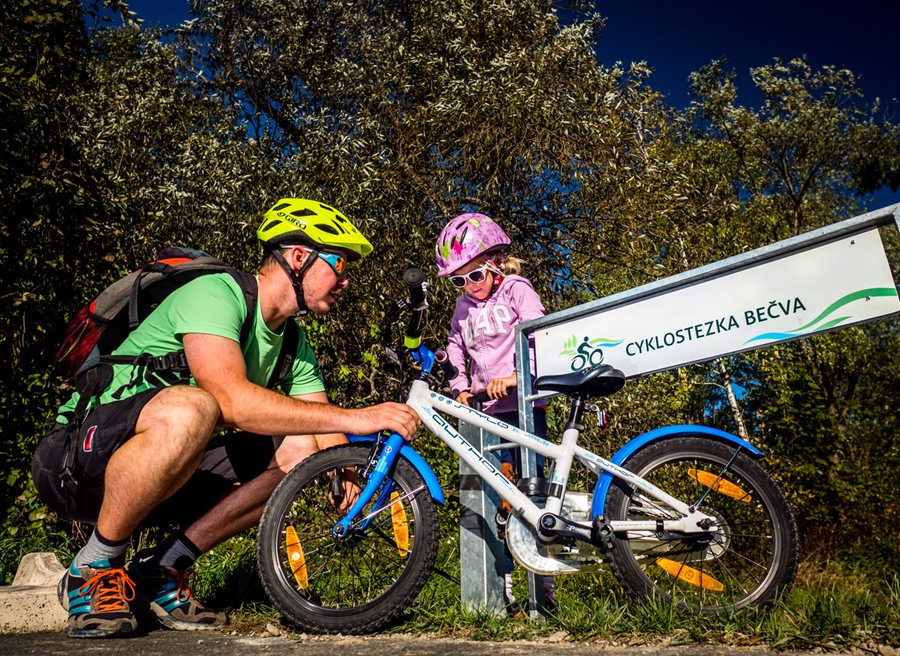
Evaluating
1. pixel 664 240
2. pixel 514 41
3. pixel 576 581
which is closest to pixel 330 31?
Answer: pixel 514 41

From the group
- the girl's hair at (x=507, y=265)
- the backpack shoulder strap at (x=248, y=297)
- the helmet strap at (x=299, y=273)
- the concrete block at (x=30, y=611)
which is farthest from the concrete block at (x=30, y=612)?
the girl's hair at (x=507, y=265)

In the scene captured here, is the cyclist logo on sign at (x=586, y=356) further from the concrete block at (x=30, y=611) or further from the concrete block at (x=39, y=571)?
the concrete block at (x=39, y=571)

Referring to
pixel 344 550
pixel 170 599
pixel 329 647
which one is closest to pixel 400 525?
pixel 344 550

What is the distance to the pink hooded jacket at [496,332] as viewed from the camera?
399cm

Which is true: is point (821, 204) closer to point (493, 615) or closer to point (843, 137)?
point (843, 137)

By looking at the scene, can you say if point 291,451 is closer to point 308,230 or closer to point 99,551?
point 99,551

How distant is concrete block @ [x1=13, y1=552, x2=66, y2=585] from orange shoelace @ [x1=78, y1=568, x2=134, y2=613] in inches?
45.6

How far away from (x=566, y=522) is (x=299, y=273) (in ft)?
5.36

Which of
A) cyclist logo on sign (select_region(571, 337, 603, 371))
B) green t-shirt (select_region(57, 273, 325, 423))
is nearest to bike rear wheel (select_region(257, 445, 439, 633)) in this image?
green t-shirt (select_region(57, 273, 325, 423))

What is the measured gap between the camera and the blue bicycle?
2.80 meters

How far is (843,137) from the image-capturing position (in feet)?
68.7

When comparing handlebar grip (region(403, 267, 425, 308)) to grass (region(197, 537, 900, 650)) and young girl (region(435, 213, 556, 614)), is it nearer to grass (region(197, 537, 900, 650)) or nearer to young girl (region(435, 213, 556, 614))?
young girl (region(435, 213, 556, 614))

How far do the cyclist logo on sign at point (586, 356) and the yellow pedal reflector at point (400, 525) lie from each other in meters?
1.04

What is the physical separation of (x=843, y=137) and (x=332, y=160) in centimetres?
1900
